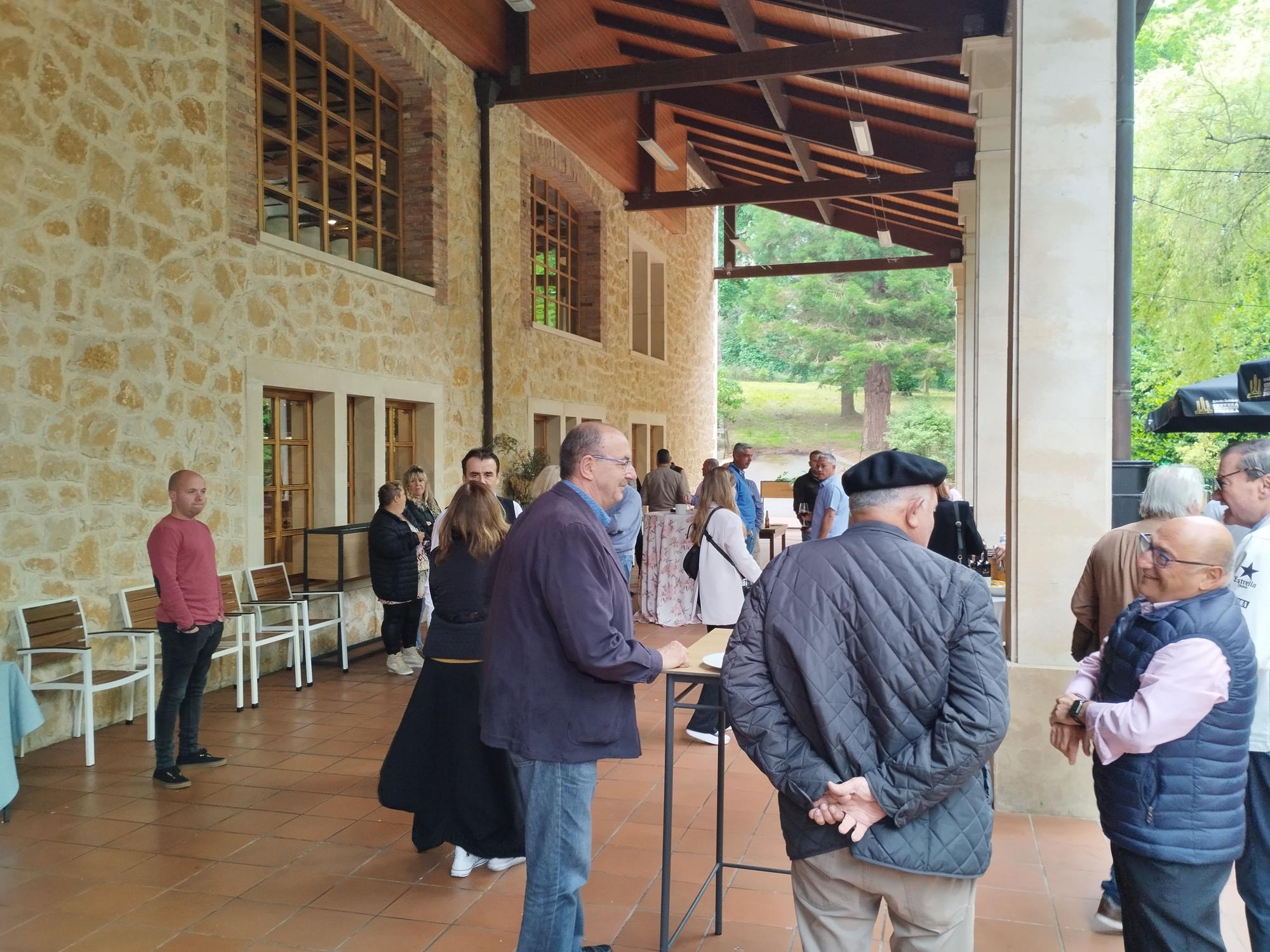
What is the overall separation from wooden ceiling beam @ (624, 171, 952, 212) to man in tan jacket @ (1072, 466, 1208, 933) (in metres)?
9.10

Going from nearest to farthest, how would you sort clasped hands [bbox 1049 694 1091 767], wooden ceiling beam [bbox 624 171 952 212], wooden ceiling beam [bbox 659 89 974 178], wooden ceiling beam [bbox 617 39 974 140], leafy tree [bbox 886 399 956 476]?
clasped hands [bbox 1049 694 1091 767] → wooden ceiling beam [bbox 617 39 974 140] → wooden ceiling beam [bbox 659 89 974 178] → wooden ceiling beam [bbox 624 171 952 212] → leafy tree [bbox 886 399 956 476]

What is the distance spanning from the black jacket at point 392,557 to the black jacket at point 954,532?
349 cm

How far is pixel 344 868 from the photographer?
362 centimetres

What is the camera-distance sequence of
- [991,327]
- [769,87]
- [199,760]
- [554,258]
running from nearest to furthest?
[199,760] → [991,327] → [769,87] → [554,258]

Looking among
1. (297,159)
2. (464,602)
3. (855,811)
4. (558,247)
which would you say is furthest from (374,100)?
(855,811)

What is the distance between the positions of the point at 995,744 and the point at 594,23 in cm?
1232

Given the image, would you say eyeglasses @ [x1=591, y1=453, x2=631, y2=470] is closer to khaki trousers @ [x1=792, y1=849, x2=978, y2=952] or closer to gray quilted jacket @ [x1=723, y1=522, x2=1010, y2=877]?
gray quilted jacket @ [x1=723, y1=522, x2=1010, y2=877]

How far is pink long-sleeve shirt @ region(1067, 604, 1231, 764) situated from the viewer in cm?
201

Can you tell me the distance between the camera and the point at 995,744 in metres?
1.84

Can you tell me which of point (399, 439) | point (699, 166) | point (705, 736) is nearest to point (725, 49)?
point (699, 166)

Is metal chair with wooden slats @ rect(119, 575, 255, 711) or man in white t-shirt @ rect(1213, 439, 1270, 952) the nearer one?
man in white t-shirt @ rect(1213, 439, 1270, 952)

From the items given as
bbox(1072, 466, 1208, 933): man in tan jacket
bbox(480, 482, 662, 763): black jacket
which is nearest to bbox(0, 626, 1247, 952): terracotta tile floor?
bbox(1072, 466, 1208, 933): man in tan jacket

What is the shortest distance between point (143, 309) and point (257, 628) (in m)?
2.03

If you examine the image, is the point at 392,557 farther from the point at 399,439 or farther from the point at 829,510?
the point at 829,510
